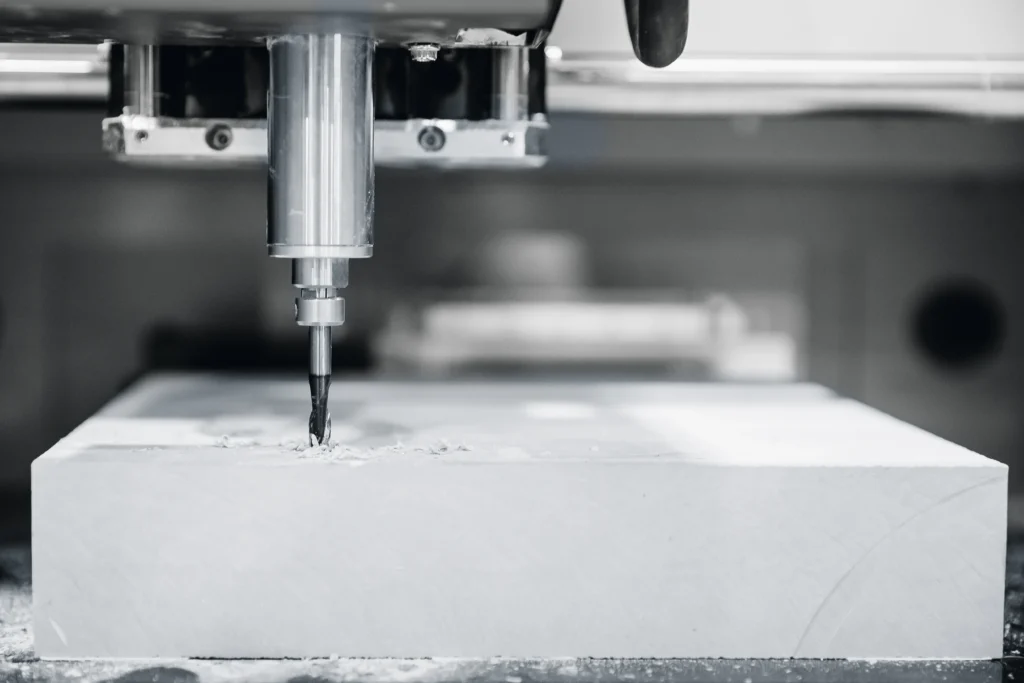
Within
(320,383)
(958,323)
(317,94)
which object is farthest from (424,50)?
(958,323)

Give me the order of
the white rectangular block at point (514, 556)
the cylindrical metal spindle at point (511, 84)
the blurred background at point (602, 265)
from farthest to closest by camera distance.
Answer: the blurred background at point (602, 265), the cylindrical metal spindle at point (511, 84), the white rectangular block at point (514, 556)

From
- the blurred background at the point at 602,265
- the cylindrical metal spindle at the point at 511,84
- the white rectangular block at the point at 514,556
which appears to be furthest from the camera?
the blurred background at the point at 602,265

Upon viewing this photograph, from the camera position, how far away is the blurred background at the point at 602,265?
790 mm

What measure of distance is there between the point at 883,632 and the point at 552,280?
14.5 inches

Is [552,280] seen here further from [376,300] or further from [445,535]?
[445,535]

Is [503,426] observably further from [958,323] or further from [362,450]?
[958,323]

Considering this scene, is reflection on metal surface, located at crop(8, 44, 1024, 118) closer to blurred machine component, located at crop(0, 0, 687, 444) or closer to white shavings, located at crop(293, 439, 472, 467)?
blurred machine component, located at crop(0, 0, 687, 444)

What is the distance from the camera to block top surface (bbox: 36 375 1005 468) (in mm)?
530

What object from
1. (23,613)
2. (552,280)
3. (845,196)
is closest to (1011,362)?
(845,196)

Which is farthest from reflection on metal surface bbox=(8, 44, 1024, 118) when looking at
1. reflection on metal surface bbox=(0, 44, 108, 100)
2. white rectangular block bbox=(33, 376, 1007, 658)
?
white rectangular block bbox=(33, 376, 1007, 658)

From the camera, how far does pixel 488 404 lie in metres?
0.71

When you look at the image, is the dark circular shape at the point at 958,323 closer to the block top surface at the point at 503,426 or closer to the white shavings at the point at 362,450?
the block top surface at the point at 503,426

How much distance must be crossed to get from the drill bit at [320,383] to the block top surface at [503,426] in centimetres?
1

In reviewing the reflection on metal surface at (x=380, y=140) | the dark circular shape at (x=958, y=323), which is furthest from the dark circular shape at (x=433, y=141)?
the dark circular shape at (x=958, y=323)
